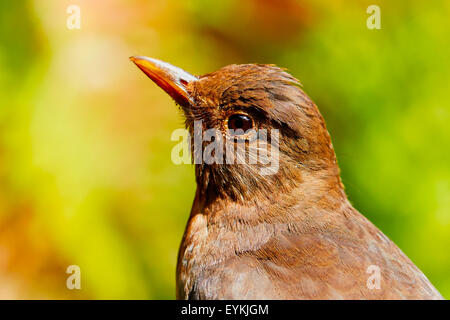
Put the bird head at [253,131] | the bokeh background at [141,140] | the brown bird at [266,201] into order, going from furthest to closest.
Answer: the bokeh background at [141,140] < the bird head at [253,131] < the brown bird at [266,201]

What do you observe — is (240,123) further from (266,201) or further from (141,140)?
(141,140)

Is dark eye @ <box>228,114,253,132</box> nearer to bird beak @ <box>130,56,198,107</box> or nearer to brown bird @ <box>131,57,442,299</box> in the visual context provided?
brown bird @ <box>131,57,442,299</box>

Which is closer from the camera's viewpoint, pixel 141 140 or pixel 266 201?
pixel 266 201

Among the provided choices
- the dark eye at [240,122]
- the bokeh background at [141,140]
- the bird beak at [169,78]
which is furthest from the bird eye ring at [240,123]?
the bokeh background at [141,140]

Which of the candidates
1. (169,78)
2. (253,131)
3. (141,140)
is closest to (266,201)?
(253,131)

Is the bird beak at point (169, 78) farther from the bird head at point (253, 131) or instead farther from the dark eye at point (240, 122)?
the dark eye at point (240, 122)

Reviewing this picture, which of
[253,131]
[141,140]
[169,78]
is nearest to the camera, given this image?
[253,131]
